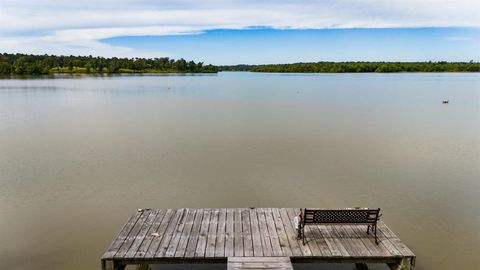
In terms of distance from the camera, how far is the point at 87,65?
144750 mm

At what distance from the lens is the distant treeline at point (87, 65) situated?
11844 cm

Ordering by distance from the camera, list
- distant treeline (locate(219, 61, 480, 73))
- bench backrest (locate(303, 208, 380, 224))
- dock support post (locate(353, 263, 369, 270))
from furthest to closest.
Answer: distant treeline (locate(219, 61, 480, 73)) → dock support post (locate(353, 263, 369, 270)) → bench backrest (locate(303, 208, 380, 224))

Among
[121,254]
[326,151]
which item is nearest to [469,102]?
[326,151]

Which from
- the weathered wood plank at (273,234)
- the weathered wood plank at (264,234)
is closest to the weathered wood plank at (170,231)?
the weathered wood plank at (264,234)

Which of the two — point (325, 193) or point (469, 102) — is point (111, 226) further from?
point (469, 102)

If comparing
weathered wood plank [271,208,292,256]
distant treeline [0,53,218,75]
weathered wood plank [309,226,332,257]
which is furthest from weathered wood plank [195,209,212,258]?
distant treeline [0,53,218,75]

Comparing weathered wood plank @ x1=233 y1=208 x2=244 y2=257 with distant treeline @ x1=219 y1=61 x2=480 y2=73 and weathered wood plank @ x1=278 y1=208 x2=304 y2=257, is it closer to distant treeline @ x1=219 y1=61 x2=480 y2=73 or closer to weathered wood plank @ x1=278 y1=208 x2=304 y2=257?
weathered wood plank @ x1=278 y1=208 x2=304 y2=257

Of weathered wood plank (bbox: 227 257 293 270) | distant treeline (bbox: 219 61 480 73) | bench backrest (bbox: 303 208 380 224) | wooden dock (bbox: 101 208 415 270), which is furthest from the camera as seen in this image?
distant treeline (bbox: 219 61 480 73)

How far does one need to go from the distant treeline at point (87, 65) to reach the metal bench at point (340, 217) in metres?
131

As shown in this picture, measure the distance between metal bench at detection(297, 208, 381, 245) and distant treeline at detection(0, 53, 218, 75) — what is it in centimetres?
13069

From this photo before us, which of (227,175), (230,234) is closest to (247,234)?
(230,234)

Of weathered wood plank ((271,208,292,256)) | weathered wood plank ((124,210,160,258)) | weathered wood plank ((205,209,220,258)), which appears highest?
weathered wood plank ((271,208,292,256))

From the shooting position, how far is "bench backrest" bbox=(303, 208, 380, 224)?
24.3ft

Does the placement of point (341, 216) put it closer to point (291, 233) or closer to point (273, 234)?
point (291, 233)
